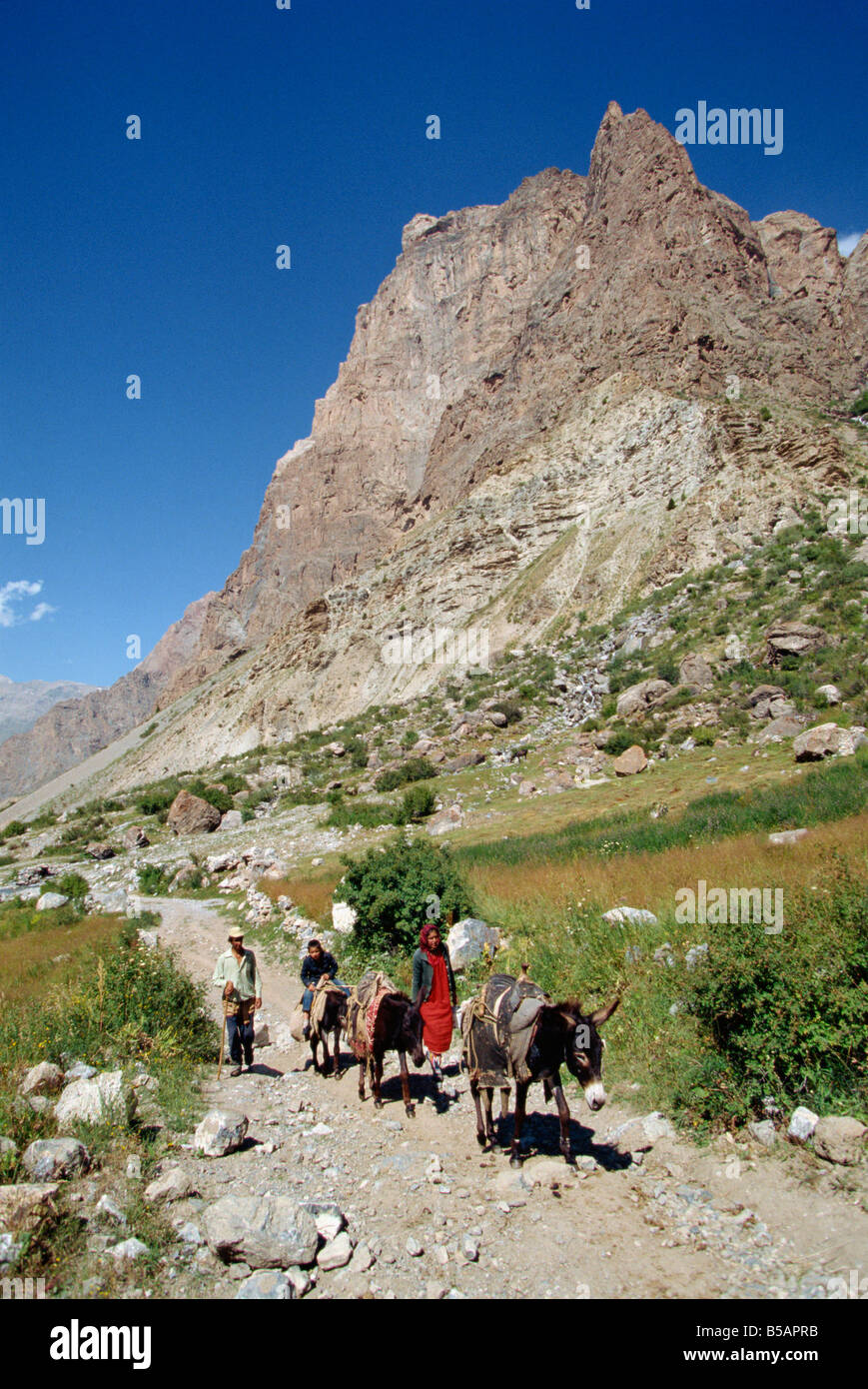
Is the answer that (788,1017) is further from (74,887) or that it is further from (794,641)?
(74,887)

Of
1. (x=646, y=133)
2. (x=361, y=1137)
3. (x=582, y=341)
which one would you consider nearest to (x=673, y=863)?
(x=361, y=1137)

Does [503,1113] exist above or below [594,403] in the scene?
below

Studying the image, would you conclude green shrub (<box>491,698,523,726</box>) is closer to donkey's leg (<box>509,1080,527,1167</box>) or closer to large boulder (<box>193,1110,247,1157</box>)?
donkey's leg (<box>509,1080,527,1167</box>)

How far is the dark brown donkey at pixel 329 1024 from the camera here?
7.50 metres

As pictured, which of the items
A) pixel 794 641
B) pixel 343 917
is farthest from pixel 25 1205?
pixel 794 641

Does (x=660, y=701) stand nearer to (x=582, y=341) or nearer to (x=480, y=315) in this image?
(x=582, y=341)

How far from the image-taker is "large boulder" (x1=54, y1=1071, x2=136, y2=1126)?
197 inches

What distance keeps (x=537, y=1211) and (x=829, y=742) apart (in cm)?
1445

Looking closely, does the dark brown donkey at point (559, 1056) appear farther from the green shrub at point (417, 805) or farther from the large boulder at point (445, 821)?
the green shrub at point (417, 805)

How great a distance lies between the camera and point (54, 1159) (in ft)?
14.2

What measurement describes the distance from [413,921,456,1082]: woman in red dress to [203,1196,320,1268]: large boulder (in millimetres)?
2704

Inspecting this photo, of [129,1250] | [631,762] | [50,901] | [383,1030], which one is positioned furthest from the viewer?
[631,762]

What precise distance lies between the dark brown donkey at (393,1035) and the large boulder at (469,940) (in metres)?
2.94
